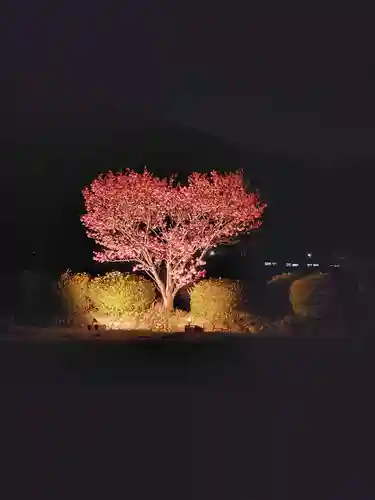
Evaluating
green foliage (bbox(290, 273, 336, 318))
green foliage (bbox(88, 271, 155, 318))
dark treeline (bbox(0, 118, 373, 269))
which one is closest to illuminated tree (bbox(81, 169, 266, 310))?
green foliage (bbox(88, 271, 155, 318))

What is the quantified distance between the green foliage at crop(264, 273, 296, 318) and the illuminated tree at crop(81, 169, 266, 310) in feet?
6.69

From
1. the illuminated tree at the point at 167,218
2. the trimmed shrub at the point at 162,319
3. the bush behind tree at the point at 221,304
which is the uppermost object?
the illuminated tree at the point at 167,218

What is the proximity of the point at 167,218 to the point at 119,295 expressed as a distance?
110 inches

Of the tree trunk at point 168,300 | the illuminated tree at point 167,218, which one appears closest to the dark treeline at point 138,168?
the illuminated tree at point 167,218

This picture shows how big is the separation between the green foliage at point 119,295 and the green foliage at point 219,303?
5.88 feet

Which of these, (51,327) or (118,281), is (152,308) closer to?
(118,281)

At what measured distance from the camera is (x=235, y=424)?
7.50 m

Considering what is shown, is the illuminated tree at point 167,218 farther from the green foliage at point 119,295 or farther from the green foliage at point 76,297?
the green foliage at point 76,297

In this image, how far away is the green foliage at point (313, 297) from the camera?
19.3m

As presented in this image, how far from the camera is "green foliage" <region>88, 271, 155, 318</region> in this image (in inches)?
773

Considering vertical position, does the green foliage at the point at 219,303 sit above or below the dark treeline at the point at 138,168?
below

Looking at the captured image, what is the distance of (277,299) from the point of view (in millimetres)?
20203

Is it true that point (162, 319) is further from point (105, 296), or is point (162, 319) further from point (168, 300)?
point (105, 296)

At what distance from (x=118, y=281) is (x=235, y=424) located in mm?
12618
